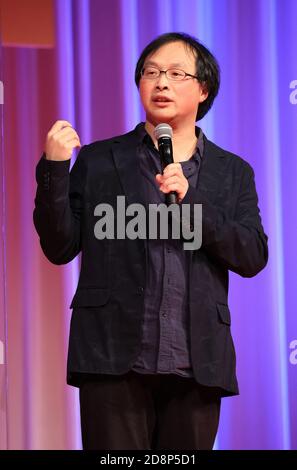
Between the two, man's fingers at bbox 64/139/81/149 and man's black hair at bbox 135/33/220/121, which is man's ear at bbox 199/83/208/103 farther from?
man's fingers at bbox 64/139/81/149

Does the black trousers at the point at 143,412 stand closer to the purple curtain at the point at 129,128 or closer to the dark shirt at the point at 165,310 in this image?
the dark shirt at the point at 165,310

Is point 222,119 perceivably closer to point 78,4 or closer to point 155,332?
point 78,4

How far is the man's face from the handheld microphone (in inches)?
3.6

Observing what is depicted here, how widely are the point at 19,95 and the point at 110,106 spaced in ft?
1.07

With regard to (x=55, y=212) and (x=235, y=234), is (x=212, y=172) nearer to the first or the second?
(x=235, y=234)

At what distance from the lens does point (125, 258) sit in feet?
6.46

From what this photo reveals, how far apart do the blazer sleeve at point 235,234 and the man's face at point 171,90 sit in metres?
0.22

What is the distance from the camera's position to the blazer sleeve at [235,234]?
193 cm

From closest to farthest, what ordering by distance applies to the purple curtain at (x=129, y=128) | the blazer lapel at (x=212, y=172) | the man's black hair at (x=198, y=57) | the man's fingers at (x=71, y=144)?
the man's fingers at (x=71, y=144)
the blazer lapel at (x=212, y=172)
the man's black hair at (x=198, y=57)
the purple curtain at (x=129, y=128)

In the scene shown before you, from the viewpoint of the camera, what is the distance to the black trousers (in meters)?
1.88

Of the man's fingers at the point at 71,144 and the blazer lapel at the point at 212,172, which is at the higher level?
the man's fingers at the point at 71,144

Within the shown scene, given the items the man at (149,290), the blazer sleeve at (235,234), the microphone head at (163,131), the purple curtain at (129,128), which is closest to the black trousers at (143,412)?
the man at (149,290)

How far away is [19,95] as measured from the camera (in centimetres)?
302

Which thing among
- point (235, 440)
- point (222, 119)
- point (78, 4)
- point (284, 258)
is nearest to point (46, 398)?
point (235, 440)
